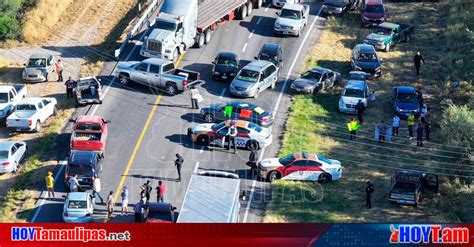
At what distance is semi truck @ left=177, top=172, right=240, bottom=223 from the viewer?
4203cm

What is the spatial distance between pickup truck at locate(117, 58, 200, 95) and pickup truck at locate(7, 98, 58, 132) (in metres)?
5.02

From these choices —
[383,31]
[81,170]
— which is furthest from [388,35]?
[81,170]

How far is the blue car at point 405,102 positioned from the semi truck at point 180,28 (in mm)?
13167

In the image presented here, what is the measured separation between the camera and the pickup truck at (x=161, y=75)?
58062 millimetres

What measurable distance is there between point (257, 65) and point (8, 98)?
14297 millimetres

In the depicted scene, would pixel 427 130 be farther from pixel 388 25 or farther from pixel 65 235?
pixel 65 235

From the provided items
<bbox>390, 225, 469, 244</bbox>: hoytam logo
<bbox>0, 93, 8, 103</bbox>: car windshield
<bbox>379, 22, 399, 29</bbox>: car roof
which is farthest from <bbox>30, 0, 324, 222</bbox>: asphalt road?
<bbox>390, 225, 469, 244</bbox>: hoytam logo

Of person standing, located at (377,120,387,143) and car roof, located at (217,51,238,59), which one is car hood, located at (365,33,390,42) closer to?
car roof, located at (217,51,238,59)

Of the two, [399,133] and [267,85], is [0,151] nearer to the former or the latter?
[267,85]

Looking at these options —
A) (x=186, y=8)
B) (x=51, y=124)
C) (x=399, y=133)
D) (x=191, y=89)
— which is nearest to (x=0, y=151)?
(x=51, y=124)

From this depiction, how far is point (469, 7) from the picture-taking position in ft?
248

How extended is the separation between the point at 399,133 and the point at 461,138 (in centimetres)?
404

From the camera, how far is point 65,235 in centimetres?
3612

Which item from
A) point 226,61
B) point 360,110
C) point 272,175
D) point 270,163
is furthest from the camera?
point 226,61
